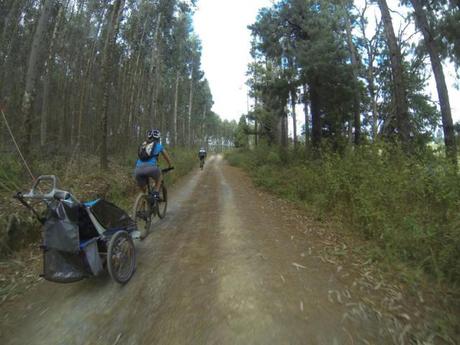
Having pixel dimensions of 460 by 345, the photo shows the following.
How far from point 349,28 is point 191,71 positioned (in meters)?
20.2

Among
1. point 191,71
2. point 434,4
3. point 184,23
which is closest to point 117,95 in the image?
point 184,23

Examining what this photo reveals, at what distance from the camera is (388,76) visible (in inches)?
991

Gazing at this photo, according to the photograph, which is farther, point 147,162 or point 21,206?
point 147,162

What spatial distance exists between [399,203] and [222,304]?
4.12 m

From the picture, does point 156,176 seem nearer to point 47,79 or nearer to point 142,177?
point 142,177

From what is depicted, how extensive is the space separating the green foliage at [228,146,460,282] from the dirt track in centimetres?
94

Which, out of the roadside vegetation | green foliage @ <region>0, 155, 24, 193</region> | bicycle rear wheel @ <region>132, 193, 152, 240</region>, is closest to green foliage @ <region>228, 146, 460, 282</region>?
the roadside vegetation

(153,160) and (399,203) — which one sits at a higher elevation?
(153,160)

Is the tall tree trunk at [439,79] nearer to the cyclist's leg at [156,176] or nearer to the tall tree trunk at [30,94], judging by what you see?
the cyclist's leg at [156,176]

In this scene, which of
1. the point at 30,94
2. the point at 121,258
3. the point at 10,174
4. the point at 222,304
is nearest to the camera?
the point at 222,304

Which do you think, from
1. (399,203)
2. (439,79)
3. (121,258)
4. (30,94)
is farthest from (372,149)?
(30,94)

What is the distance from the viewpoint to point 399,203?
5.71 meters

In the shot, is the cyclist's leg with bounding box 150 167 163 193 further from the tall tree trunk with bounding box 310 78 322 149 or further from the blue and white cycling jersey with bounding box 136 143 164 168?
the tall tree trunk with bounding box 310 78 322 149

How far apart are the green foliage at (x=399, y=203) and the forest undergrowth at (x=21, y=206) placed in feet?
17.9
